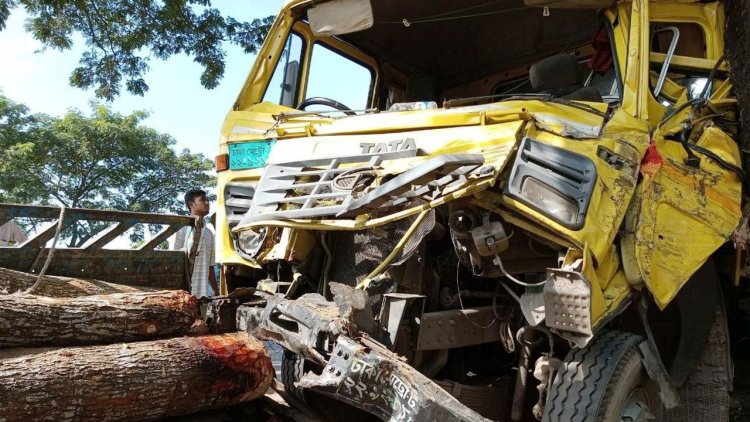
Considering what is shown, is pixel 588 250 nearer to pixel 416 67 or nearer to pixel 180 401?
pixel 180 401

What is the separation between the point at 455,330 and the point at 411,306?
282 millimetres

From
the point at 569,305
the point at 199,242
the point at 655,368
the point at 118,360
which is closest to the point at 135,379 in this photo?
the point at 118,360

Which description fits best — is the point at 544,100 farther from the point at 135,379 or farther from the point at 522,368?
the point at 135,379

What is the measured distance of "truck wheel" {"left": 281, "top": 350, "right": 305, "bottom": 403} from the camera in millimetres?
3941

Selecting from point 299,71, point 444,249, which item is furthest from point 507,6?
point 444,249

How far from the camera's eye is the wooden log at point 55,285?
427cm

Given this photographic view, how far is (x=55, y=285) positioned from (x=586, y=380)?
3.60m

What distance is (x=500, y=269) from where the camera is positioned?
3.17 m

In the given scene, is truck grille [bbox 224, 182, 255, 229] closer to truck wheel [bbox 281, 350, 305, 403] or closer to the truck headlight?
truck wheel [bbox 281, 350, 305, 403]

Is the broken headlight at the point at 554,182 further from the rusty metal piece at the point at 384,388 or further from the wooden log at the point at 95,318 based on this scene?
the wooden log at the point at 95,318

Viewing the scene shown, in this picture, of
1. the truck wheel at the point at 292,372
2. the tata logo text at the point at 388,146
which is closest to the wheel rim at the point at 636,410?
the tata logo text at the point at 388,146

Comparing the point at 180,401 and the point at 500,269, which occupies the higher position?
the point at 500,269

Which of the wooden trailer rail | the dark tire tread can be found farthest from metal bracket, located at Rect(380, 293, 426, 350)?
the wooden trailer rail

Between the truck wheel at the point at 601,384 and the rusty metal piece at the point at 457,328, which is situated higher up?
the rusty metal piece at the point at 457,328
